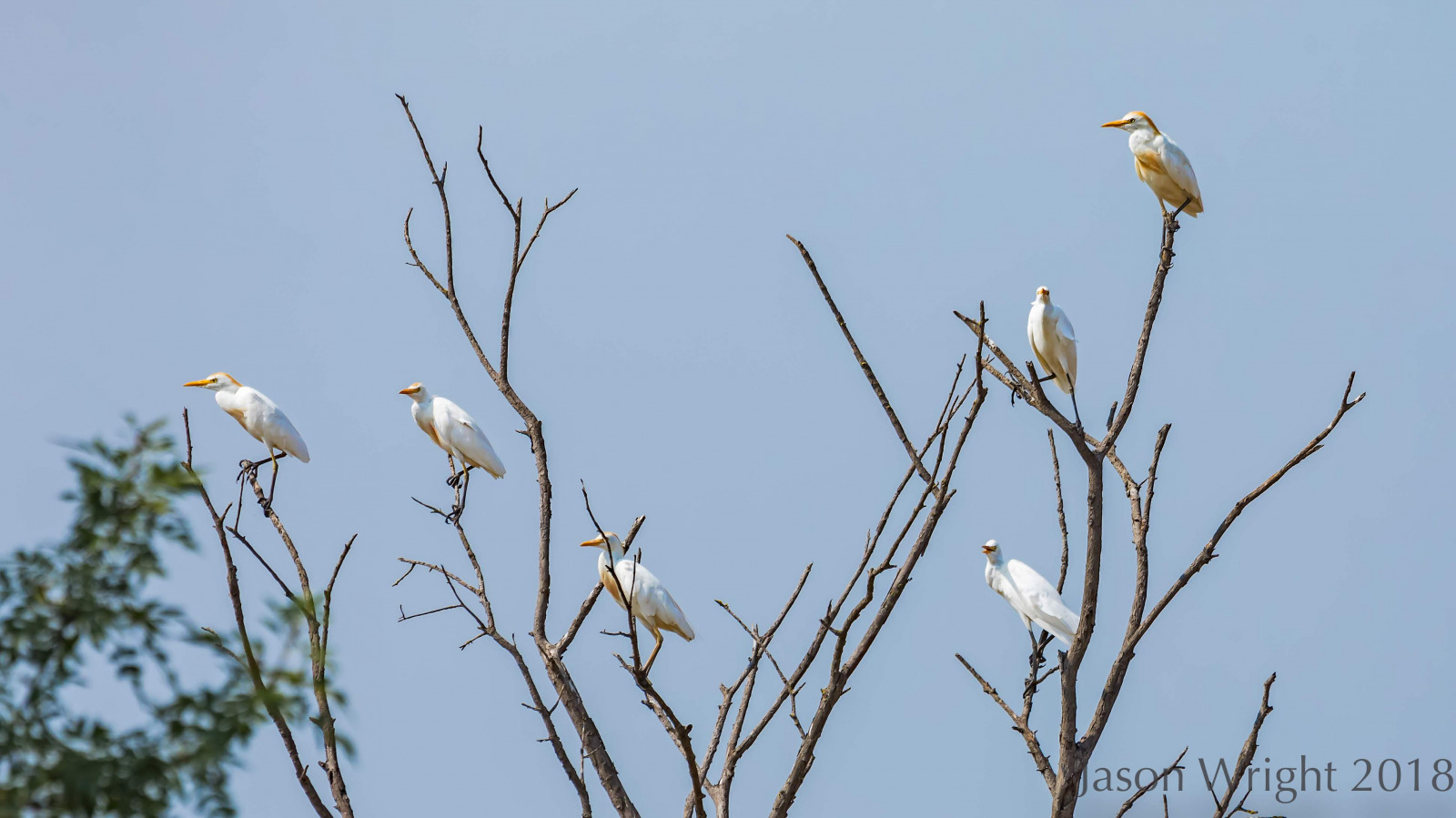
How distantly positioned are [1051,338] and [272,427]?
19.4 ft

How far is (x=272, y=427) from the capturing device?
1007cm

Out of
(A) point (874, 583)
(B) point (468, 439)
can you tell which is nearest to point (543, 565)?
(A) point (874, 583)

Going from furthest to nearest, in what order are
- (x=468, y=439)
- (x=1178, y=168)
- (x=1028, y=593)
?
(x=468, y=439) → (x=1178, y=168) → (x=1028, y=593)

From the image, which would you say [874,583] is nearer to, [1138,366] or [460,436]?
[1138,366]

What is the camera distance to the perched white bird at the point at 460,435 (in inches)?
421

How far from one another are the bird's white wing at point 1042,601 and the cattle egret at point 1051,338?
1394 millimetres

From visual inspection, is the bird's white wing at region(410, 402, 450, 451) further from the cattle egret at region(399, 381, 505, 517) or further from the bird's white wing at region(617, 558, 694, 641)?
the bird's white wing at region(617, 558, 694, 641)

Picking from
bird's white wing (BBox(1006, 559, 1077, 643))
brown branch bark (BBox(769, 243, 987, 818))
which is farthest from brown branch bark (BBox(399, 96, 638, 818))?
bird's white wing (BBox(1006, 559, 1077, 643))

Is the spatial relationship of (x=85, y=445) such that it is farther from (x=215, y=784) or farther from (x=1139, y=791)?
(x=1139, y=791)

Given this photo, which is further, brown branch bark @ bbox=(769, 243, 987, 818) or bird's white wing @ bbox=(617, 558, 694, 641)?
bird's white wing @ bbox=(617, 558, 694, 641)

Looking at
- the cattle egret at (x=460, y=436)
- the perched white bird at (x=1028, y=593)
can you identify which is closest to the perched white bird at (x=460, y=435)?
the cattle egret at (x=460, y=436)

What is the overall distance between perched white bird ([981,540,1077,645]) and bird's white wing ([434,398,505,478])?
408cm

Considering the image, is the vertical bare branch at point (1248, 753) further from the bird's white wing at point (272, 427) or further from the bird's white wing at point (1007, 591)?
the bird's white wing at point (272, 427)

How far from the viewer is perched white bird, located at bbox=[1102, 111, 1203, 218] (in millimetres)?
9523
